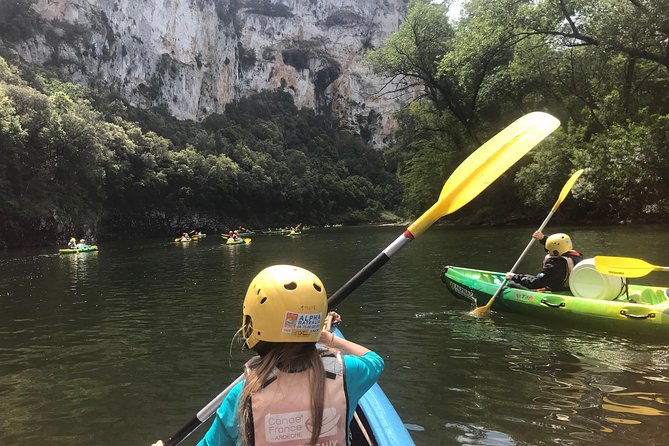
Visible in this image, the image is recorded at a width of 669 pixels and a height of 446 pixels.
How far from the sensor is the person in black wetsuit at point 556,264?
755 cm

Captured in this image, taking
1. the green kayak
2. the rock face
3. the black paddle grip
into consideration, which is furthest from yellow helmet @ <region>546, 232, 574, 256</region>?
the rock face

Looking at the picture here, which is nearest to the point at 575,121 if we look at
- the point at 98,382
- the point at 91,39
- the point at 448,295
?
the point at 448,295

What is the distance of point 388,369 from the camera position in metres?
5.57

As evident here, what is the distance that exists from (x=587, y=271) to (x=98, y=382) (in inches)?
255

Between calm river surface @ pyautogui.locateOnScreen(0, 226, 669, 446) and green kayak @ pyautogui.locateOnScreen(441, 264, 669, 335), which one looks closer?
calm river surface @ pyautogui.locateOnScreen(0, 226, 669, 446)

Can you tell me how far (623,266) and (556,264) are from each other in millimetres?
1568

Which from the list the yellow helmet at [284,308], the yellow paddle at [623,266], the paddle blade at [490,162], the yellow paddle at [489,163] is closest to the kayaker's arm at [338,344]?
the yellow helmet at [284,308]

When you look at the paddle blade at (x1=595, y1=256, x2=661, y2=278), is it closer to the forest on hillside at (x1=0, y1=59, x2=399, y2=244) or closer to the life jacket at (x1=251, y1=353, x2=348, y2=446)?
the life jacket at (x1=251, y1=353, x2=348, y2=446)

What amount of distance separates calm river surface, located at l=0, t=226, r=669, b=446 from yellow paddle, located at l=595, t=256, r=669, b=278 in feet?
2.72

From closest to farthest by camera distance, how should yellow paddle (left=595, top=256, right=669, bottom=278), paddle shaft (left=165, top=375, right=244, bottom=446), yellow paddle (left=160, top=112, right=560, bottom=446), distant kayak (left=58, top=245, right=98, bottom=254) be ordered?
paddle shaft (left=165, top=375, right=244, bottom=446)
yellow paddle (left=160, top=112, right=560, bottom=446)
yellow paddle (left=595, top=256, right=669, bottom=278)
distant kayak (left=58, top=245, right=98, bottom=254)

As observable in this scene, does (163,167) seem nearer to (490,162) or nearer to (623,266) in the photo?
(623,266)

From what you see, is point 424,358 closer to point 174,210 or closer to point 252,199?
point 174,210

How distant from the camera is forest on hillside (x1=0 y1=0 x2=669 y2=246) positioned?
22094 millimetres

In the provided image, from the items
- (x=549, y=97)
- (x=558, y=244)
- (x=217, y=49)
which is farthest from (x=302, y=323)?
(x=217, y=49)
